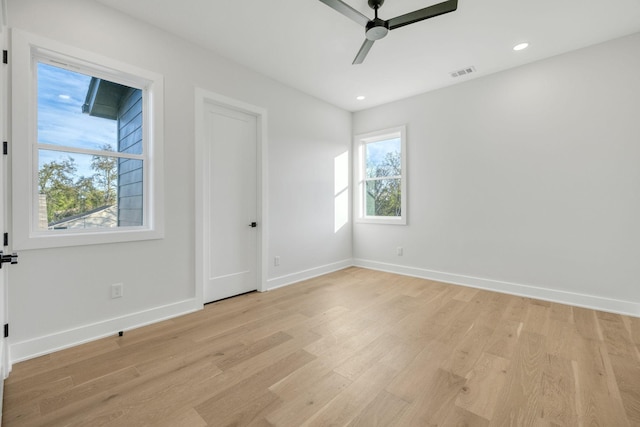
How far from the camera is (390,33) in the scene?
2.74 meters

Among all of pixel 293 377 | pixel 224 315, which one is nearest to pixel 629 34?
pixel 293 377

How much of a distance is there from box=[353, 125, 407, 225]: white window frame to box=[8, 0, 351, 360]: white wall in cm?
95

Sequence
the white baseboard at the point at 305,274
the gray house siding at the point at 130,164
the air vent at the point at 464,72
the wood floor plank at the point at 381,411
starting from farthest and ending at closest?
the white baseboard at the point at 305,274
the air vent at the point at 464,72
the gray house siding at the point at 130,164
the wood floor plank at the point at 381,411

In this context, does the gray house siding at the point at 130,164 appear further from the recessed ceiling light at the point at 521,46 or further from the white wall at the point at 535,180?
the recessed ceiling light at the point at 521,46

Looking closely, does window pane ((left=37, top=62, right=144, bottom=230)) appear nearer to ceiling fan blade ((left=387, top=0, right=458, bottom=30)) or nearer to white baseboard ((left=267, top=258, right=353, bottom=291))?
white baseboard ((left=267, top=258, right=353, bottom=291))

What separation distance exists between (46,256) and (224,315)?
4.95ft

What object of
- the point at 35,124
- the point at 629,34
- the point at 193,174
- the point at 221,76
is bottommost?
the point at 193,174

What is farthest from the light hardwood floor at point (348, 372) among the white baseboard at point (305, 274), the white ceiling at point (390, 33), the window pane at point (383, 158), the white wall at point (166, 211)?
the white ceiling at point (390, 33)

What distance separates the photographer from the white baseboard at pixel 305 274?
148 inches

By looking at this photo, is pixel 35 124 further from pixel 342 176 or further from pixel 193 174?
pixel 342 176

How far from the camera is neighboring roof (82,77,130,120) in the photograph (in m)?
2.42

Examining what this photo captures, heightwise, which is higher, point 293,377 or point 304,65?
point 304,65

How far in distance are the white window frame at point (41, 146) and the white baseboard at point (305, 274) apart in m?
1.59

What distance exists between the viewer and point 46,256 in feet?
6.98
